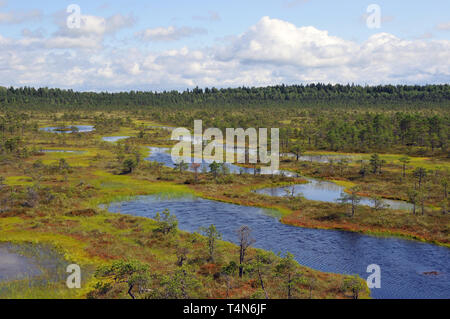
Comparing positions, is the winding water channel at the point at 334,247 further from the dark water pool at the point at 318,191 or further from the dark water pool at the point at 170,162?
the dark water pool at the point at 170,162

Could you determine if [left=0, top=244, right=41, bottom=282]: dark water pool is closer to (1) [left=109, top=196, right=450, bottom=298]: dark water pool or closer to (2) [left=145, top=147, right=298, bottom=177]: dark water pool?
(1) [left=109, top=196, right=450, bottom=298]: dark water pool

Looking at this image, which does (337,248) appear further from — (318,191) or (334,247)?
(318,191)

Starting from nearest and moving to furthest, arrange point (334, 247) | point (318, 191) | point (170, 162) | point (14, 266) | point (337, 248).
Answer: point (14, 266), point (337, 248), point (334, 247), point (318, 191), point (170, 162)

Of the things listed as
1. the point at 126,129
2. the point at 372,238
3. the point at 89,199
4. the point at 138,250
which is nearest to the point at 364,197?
the point at 372,238

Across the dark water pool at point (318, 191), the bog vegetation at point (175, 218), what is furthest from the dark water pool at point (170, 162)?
the bog vegetation at point (175, 218)

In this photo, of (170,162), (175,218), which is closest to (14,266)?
(175,218)

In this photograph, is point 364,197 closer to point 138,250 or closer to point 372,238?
point 372,238

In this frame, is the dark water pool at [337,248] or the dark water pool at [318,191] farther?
the dark water pool at [318,191]

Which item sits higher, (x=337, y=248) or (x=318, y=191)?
(x=318, y=191)

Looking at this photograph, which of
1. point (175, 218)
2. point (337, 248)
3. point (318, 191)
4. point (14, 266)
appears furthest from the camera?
point (318, 191)
